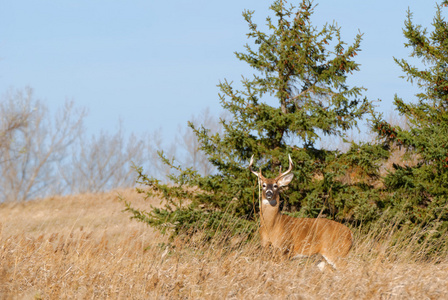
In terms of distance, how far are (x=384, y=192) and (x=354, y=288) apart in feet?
16.8

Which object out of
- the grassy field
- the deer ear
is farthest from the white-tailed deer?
the grassy field

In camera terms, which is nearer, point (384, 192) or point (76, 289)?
point (76, 289)

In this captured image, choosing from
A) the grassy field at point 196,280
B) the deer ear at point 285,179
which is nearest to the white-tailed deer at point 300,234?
the deer ear at point 285,179

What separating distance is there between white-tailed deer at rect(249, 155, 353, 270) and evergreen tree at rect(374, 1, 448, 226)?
1.99m

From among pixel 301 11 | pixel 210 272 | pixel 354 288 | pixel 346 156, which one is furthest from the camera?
pixel 301 11

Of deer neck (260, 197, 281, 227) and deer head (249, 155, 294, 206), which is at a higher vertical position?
deer head (249, 155, 294, 206)

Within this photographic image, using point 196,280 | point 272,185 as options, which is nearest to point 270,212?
point 272,185

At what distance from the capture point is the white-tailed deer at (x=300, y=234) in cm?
895

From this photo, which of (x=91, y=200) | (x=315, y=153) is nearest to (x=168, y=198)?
(x=315, y=153)

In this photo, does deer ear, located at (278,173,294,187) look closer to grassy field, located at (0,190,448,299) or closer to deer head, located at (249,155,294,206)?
deer head, located at (249,155,294,206)

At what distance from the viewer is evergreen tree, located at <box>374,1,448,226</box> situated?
10664 mm

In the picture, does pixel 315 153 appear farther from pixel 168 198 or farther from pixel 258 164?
pixel 168 198

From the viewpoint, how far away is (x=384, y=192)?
11.1 metres

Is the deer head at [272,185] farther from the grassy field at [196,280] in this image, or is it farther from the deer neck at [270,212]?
the grassy field at [196,280]
